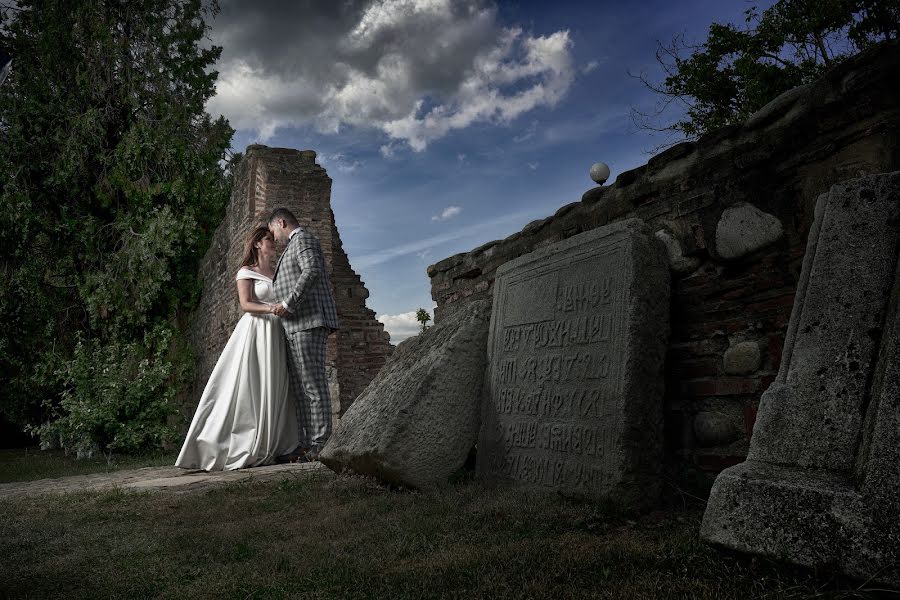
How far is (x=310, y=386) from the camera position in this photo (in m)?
5.58

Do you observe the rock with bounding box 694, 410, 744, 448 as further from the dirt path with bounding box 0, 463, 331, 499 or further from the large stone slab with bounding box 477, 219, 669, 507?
the dirt path with bounding box 0, 463, 331, 499

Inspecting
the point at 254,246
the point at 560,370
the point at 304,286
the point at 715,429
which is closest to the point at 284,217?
the point at 254,246

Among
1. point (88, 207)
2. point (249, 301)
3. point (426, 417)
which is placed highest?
point (88, 207)

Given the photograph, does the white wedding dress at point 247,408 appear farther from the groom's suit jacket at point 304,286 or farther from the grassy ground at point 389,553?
the grassy ground at point 389,553

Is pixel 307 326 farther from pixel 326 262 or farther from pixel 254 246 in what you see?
pixel 326 262

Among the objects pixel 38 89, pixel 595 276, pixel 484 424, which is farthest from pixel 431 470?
pixel 38 89

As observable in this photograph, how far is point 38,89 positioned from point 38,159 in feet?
3.73

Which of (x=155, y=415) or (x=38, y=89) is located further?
(x=38, y=89)

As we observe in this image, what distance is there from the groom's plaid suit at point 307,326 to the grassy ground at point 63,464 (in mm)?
2002

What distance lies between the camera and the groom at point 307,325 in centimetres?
558

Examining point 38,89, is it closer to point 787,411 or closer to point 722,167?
point 722,167

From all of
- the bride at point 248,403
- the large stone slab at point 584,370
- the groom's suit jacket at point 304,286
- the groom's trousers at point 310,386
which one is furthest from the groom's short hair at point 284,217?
the large stone slab at point 584,370

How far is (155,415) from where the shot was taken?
8.57 metres

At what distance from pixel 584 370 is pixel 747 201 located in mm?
1014
